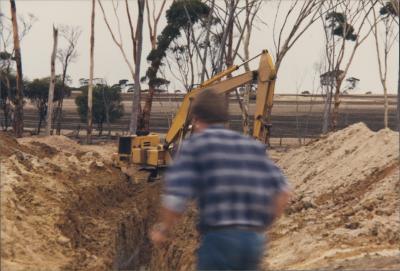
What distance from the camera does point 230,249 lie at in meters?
5.21

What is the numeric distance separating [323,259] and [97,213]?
916 centimetres

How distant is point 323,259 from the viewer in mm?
11562

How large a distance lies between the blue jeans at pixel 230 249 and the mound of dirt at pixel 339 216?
5131 mm

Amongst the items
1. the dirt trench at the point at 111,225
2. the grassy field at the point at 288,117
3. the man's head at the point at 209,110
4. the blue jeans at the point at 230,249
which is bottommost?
the dirt trench at the point at 111,225

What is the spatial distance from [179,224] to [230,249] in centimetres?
1342

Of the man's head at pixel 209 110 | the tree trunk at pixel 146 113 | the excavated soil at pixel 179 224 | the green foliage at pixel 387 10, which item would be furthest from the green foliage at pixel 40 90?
the man's head at pixel 209 110

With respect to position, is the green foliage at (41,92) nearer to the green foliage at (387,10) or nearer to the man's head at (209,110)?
the green foliage at (387,10)

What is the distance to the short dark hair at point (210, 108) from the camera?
215 inches

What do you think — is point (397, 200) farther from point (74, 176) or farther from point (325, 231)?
point (74, 176)

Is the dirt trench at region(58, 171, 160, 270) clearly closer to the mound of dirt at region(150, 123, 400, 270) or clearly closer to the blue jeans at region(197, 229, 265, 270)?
the mound of dirt at region(150, 123, 400, 270)

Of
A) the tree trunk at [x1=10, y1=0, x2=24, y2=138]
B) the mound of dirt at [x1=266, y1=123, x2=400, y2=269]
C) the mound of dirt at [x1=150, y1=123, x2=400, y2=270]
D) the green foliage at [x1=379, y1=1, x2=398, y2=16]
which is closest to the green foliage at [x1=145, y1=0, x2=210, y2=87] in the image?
the tree trunk at [x1=10, y1=0, x2=24, y2=138]

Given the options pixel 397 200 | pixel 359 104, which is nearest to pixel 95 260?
pixel 397 200

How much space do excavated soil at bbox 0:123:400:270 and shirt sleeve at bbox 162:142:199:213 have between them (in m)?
5.33

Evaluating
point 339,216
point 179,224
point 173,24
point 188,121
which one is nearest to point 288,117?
point 173,24
